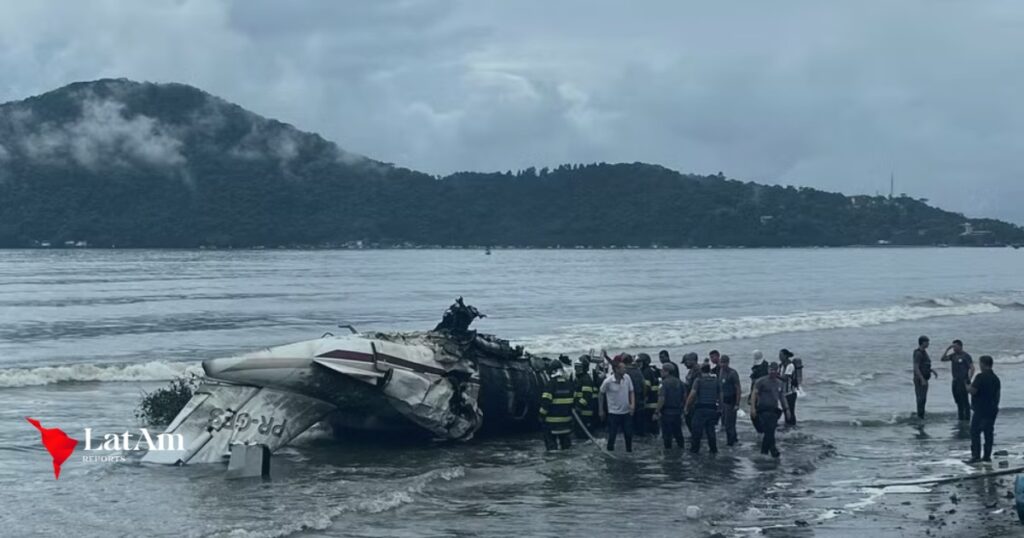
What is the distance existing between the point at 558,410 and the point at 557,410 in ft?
0.05

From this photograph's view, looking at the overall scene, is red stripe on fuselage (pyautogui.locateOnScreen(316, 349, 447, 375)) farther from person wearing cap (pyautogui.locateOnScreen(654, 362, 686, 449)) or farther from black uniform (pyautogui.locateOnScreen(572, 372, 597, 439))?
person wearing cap (pyautogui.locateOnScreen(654, 362, 686, 449))

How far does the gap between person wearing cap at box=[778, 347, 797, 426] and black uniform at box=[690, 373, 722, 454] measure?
3.32 meters

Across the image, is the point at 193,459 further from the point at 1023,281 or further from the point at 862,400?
the point at 1023,281

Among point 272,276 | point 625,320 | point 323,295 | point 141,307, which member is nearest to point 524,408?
point 625,320

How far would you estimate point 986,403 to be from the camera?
18234mm

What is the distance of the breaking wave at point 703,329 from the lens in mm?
45000

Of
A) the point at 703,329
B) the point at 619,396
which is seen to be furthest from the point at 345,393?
the point at 703,329

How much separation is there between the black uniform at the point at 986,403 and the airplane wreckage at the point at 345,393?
790 cm

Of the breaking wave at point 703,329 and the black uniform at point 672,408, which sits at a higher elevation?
the black uniform at point 672,408

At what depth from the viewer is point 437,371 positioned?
68.6 feet

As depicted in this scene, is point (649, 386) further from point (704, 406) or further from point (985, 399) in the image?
point (985, 399)

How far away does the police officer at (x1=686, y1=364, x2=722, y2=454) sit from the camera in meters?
19.2

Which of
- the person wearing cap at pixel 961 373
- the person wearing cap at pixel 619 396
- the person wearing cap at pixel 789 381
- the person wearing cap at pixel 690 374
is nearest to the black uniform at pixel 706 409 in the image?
the person wearing cap at pixel 690 374

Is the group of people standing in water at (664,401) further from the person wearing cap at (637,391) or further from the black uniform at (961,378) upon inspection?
the black uniform at (961,378)
